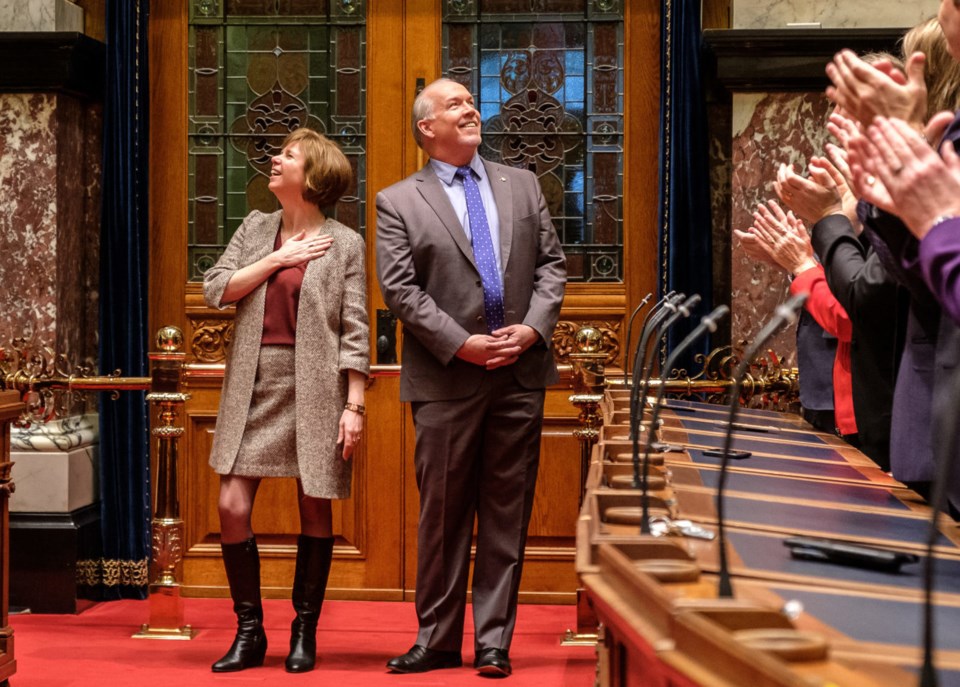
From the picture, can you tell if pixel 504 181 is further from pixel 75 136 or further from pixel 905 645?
pixel 905 645

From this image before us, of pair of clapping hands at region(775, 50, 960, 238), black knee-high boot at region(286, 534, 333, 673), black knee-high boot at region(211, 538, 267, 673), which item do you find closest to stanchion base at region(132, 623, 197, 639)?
black knee-high boot at region(211, 538, 267, 673)

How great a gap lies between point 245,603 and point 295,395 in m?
0.63

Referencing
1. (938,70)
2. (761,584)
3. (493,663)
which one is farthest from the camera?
(493,663)

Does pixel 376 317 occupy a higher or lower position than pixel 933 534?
higher

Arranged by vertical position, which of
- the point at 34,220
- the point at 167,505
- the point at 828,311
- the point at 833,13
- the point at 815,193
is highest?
the point at 833,13

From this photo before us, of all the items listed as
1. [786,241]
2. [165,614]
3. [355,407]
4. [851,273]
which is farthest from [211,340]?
[851,273]

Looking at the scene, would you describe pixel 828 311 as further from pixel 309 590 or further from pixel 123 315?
pixel 123 315

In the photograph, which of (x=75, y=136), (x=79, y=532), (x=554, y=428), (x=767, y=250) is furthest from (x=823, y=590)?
(x=75, y=136)

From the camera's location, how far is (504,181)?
3.80 m

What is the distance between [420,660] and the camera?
3574 millimetres

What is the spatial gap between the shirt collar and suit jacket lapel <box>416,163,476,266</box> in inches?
0.9

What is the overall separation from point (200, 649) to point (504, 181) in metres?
1.76

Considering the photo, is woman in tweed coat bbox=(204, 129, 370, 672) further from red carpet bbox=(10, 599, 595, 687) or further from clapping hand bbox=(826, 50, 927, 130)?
clapping hand bbox=(826, 50, 927, 130)

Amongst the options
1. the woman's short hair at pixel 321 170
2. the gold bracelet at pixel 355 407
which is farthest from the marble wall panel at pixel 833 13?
the gold bracelet at pixel 355 407
